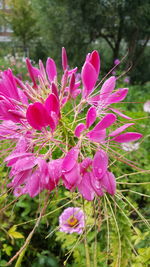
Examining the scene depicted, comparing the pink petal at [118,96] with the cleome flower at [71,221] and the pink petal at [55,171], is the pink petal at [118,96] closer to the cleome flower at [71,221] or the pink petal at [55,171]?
the pink petal at [55,171]

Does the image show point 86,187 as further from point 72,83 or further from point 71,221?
point 71,221

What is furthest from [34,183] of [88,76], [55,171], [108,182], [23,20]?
[23,20]

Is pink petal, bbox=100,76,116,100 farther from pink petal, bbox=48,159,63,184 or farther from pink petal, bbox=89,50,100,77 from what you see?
pink petal, bbox=48,159,63,184

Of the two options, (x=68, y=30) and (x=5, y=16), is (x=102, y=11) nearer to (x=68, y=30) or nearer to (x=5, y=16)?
(x=68, y=30)

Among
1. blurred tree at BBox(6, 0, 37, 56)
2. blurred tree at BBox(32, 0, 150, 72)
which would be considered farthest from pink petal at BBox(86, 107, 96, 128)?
blurred tree at BBox(6, 0, 37, 56)

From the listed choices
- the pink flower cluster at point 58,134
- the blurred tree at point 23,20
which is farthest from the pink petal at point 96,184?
the blurred tree at point 23,20
